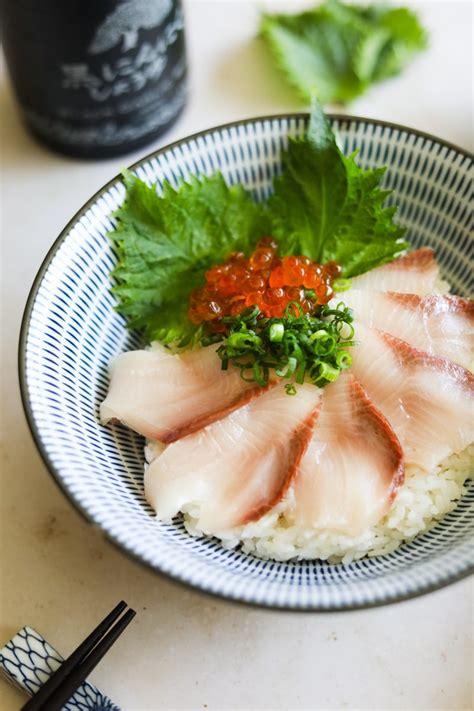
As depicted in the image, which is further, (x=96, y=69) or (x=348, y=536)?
(x=96, y=69)

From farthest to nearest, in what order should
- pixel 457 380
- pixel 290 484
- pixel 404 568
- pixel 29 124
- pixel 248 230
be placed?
pixel 29 124 → pixel 248 230 → pixel 457 380 → pixel 290 484 → pixel 404 568

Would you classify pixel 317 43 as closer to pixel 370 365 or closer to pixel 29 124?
pixel 29 124

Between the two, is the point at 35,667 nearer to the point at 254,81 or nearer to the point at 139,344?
the point at 139,344

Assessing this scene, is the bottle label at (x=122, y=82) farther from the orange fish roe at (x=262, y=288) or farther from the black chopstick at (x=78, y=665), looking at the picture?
the black chopstick at (x=78, y=665)

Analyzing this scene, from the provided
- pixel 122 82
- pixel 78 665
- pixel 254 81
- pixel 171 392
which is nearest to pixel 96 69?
pixel 122 82

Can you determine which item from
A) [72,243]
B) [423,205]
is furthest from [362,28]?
[72,243]

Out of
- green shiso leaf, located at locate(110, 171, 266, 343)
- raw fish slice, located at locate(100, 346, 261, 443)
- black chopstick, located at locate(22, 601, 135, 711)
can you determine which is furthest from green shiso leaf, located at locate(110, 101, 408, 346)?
black chopstick, located at locate(22, 601, 135, 711)

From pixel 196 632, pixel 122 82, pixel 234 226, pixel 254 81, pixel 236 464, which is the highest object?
pixel 122 82
